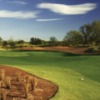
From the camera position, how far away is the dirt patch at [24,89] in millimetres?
11477

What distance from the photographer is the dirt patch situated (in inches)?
452

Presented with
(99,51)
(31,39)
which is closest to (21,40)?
(31,39)

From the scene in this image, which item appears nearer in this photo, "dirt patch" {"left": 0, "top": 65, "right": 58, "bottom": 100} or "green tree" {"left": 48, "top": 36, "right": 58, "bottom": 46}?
"dirt patch" {"left": 0, "top": 65, "right": 58, "bottom": 100}

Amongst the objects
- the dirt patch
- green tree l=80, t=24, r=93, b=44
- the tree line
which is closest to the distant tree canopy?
the tree line

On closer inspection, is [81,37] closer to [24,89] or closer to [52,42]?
[52,42]

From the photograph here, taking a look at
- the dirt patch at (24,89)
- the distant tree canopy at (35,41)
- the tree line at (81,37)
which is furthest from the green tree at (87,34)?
the dirt patch at (24,89)

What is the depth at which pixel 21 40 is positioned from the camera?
79625 millimetres

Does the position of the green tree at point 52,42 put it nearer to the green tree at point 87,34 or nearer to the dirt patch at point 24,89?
the green tree at point 87,34

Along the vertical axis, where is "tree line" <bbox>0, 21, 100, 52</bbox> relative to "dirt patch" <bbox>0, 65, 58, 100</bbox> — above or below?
above

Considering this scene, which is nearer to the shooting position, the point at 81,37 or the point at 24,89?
the point at 24,89

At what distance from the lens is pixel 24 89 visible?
12023mm

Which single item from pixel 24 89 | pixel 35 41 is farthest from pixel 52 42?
pixel 24 89

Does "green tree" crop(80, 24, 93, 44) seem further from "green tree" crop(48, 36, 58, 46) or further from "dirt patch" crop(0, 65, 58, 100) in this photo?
"dirt patch" crop(0, 65, 58, 100)

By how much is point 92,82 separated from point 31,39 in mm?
61161
